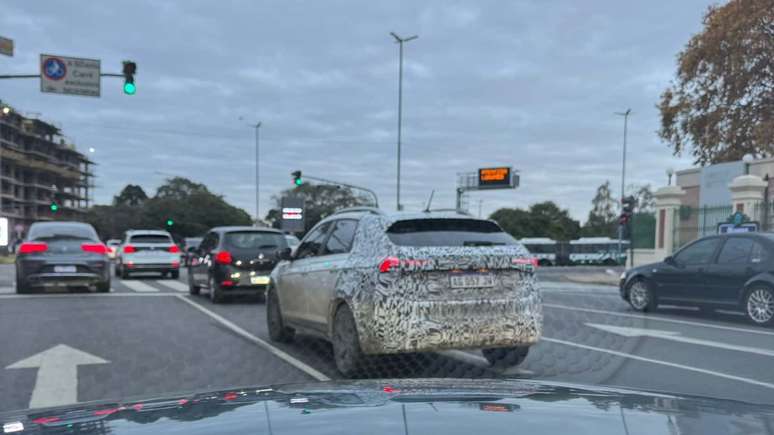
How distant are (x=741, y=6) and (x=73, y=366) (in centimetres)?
Result: 3368

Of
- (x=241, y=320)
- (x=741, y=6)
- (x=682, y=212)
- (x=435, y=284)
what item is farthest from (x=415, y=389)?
(x=741, y=6)

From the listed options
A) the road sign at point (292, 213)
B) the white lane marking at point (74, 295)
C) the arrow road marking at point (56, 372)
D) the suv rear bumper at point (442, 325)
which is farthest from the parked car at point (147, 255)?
the suv rear bumper at point (442, 325)

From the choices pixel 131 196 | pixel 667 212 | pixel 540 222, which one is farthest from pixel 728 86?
pixel 131 196

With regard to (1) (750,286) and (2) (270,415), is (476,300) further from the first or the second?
(1) (750,286)

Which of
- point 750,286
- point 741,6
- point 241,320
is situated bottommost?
point 241,320

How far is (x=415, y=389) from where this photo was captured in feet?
8.89

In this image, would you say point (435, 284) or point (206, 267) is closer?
point (435, 284)

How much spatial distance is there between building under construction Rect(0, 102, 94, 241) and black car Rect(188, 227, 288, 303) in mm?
79369

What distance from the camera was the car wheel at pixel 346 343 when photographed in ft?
20.1

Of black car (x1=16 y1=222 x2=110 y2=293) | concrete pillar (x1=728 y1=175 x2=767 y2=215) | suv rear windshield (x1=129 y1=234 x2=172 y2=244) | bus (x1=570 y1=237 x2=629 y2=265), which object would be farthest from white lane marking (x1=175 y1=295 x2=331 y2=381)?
bus (x1=570 y1=237 x2=629 y2=265)

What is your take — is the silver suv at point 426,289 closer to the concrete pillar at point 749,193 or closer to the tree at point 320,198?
the concrete pillar at point 749,193

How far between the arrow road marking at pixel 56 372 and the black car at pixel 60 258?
6.95 meters

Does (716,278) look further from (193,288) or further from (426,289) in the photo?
(193,288)

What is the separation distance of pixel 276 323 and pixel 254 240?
207 inches
